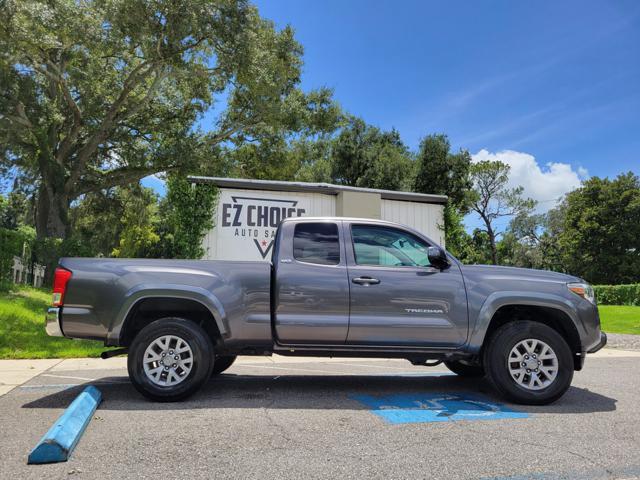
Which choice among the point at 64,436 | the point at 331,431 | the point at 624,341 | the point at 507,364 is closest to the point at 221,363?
the point at 331,431

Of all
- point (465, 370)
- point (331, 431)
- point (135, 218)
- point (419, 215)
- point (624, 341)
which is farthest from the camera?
point (135, 218)

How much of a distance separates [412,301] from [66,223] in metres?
20.4

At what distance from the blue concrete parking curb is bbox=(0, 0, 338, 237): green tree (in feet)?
53.0

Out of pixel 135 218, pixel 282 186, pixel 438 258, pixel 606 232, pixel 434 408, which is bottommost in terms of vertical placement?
pixel 434 408

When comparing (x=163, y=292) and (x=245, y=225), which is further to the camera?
(x=245, y=225)

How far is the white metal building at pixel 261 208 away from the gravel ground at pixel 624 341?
271 inches

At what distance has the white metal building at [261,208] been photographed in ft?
40.4

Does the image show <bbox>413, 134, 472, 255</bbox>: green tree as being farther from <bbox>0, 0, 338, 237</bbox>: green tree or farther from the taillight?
the taillight

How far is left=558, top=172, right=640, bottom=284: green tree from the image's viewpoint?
1836 inches

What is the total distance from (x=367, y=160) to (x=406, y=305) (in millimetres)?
26712

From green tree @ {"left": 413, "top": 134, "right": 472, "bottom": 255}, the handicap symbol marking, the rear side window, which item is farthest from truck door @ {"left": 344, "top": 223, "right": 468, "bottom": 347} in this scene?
green tree @ {"left": 413, "top": 134, "right": 472, "bottom": 255}

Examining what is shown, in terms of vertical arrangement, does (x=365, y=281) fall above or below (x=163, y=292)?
above

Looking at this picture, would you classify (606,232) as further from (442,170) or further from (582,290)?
(582,290)

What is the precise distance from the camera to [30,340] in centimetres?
888
